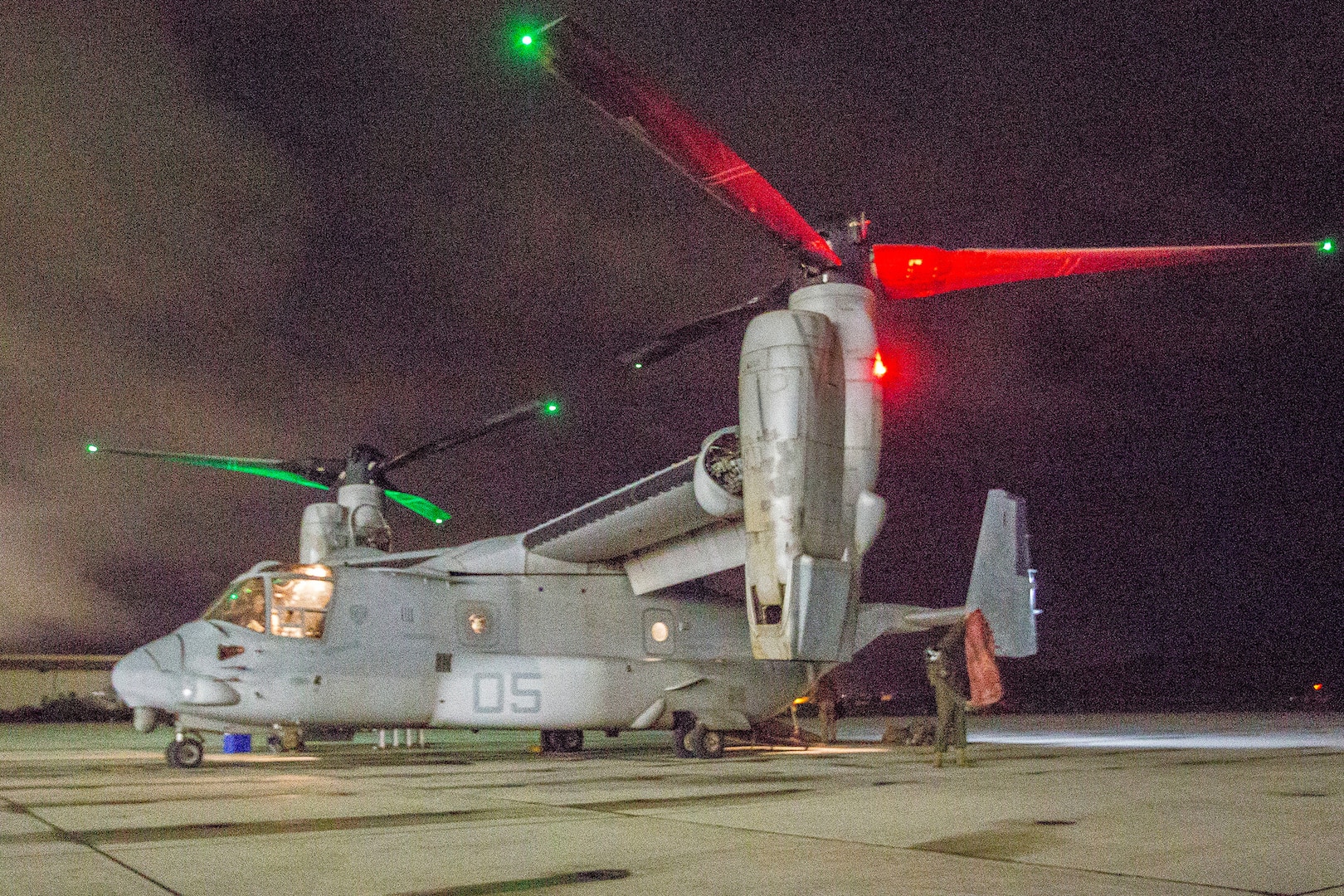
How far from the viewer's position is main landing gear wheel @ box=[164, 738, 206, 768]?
13.1 meters

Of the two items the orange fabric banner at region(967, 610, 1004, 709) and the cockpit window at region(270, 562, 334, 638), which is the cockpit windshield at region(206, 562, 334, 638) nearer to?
the cockpit window at region(270, 562, 334, 638)

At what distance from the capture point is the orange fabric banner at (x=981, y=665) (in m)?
14.3

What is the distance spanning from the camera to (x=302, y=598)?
14.8 m

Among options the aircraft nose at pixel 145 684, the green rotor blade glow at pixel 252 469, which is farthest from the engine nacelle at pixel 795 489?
the green rotor blade glow at pixel 252 469

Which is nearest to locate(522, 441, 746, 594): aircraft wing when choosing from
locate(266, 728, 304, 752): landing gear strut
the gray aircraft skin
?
the gray aircraft skin

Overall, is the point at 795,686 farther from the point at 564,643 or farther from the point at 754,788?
the point at 754,788

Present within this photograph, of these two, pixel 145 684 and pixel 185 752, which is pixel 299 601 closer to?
pixel 145 684

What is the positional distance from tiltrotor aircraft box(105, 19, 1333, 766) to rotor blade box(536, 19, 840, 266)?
0.02 m

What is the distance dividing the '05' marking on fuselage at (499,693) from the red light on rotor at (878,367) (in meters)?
6.75

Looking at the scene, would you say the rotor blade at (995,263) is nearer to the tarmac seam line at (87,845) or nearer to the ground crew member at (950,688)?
the ground crew member at (950,688)

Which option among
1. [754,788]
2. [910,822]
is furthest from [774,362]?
[910,822]

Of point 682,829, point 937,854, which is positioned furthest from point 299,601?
point 937,854

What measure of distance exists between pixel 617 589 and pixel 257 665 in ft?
17.7

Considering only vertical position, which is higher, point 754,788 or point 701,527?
point 701,527
